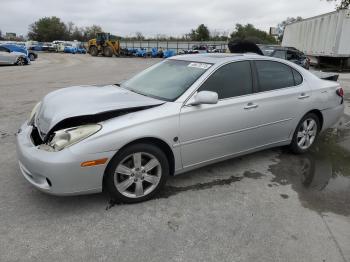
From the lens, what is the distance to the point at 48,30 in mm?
90500

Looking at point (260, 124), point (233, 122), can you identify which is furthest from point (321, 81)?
point (233, 122)

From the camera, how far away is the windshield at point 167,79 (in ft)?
13.0

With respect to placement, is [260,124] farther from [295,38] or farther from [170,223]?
[295,38]

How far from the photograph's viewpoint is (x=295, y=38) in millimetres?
28625

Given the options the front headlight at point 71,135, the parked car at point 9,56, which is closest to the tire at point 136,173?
the front headlight at point 71,135

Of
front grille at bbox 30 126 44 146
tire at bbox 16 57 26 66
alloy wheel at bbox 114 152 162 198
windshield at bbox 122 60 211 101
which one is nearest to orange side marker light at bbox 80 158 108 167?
alloy wheel at bbox 114 152 162 198

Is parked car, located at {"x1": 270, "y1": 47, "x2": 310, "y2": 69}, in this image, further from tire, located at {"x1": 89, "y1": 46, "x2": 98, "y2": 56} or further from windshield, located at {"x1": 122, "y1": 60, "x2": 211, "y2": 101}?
tire, located at {"x1": 89, "y1": 46, "x2": 98, "y2": 56}

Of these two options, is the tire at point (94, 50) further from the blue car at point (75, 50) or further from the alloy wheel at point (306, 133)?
the alloy wheel at point (306, 133)

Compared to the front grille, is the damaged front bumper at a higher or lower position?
lower

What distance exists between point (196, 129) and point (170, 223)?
108 centimetres

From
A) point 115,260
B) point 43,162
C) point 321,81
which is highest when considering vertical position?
point 321,81

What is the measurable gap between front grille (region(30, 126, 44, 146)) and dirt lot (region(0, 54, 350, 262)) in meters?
0.59

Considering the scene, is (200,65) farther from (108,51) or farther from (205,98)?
(108,51)

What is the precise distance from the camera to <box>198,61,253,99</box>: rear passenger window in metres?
4.06
